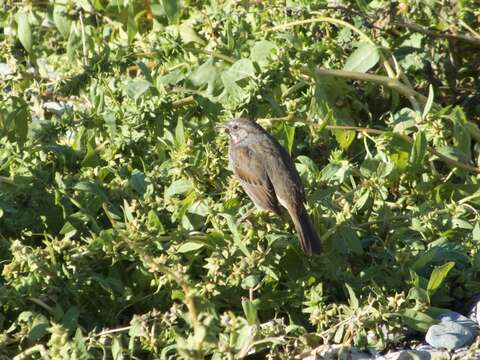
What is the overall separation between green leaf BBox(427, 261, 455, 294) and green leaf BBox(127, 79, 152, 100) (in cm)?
219

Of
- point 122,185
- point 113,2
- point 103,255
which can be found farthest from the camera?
point 113,2

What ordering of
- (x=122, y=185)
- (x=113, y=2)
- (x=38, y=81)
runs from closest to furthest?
(x=122, y=185) → (x=38, y=81) → (x=113, y=2)

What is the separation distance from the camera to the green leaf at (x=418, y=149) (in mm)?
6211

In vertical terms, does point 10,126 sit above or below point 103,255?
above

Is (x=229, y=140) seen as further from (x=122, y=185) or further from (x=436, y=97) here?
(x=436, y=97)

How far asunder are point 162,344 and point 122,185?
1334mm

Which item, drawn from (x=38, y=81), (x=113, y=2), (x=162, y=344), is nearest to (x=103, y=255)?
(x=162, y=344)

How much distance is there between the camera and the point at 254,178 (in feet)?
20.8

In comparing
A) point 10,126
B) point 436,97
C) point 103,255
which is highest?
point 10,126

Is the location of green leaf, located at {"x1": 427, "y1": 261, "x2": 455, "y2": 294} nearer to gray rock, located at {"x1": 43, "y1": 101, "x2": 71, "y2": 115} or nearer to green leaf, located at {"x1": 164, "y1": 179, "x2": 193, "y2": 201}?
green leaf, located at {"x1": 164, "y1": 179, "x2": 193, "y2": 201}

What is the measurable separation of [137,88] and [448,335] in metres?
2.52

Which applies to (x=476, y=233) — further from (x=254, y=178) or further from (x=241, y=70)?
(x=241, y=70)

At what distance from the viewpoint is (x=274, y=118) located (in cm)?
668

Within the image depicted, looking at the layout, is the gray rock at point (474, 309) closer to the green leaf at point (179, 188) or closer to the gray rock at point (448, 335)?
the gray rock at point (448, 335)
